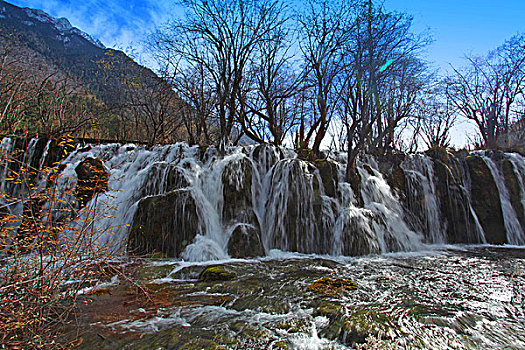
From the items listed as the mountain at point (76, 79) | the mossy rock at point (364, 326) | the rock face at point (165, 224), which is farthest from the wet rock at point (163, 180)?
the mossy rock at point (364, 326)

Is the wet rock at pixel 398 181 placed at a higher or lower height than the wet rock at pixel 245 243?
higher

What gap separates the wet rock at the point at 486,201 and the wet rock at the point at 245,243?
1104cm

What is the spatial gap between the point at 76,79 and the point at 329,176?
177ft

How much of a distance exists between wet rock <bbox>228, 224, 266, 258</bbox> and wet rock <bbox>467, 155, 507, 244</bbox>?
11044mm

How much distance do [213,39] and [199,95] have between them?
5238mm

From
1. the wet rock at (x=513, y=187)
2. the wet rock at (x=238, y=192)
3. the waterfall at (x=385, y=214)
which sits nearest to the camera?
the waterfall at (x=385, y=214)

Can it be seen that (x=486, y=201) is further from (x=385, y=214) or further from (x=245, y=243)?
(x=245, y=243)

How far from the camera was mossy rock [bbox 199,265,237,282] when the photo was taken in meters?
6.08

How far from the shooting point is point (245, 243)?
28.2ft

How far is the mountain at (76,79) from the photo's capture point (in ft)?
39.0

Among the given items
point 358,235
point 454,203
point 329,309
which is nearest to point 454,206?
point 454,203

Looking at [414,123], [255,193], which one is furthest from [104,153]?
[414,123]

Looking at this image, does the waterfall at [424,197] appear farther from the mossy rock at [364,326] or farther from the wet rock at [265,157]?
the mossy rock at [364,326]

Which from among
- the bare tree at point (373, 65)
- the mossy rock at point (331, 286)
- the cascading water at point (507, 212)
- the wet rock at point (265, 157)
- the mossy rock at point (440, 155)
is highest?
the bare tree at point (373, 65)
